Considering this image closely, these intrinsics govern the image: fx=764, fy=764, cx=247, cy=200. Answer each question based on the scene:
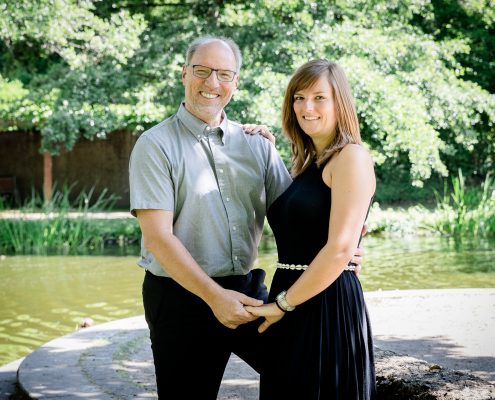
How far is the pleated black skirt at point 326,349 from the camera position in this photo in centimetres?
288

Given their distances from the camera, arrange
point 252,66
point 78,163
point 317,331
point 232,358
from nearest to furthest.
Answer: point 317,331, point 232,358, point 252,66, point 78,163

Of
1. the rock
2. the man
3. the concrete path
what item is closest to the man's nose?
the man

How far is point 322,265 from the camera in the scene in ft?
9.16

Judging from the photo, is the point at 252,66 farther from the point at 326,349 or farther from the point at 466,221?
the point at 326,349

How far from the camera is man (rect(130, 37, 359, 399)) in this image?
117 inches

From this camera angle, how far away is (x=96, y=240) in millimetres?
13594

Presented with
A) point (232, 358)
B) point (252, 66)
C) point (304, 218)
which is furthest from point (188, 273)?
point (252, 66)

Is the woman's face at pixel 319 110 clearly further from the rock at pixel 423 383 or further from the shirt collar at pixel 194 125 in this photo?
the rock at pixel 423 383

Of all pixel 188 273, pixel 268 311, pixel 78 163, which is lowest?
pixel 78 163

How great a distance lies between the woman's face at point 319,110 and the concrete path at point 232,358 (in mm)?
1850

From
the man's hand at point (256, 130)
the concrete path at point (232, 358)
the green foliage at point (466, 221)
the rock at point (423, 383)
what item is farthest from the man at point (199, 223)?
the green foliage at point (466, 221)

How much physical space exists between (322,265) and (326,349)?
0.34m

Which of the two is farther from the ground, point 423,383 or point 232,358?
point 423,383

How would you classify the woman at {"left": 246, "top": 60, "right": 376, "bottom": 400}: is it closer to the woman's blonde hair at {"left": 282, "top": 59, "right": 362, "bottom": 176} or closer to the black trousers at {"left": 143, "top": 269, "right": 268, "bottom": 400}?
A: the woman's blonde hair at {"left": 282, "top": 59, "right": 362, "bottom": 176}
